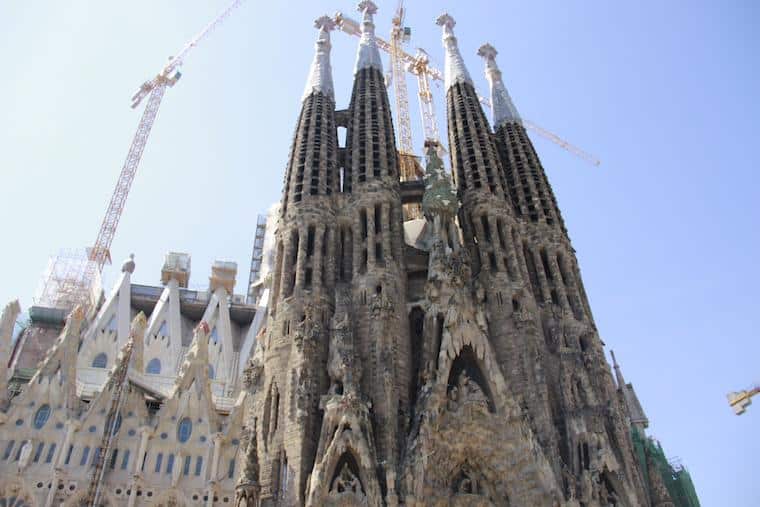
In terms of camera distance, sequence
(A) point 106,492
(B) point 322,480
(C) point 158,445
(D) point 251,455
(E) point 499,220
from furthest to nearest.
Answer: (E) point 499,220 < (C) point 158,445 < (A) point 106,492 < (D) point 251,455 < (B) point 322,480

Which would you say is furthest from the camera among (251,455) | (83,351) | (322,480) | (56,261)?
(56,261)

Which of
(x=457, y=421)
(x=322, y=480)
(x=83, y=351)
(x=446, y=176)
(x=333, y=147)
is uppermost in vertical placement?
(x=333, y=147)

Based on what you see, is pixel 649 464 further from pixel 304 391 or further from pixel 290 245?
pixel 290 245

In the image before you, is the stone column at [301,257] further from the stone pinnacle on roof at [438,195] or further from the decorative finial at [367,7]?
the decorative finial at [367,7]

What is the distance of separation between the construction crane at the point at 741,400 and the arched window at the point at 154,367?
46.0 m

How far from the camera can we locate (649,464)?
85.3 feet

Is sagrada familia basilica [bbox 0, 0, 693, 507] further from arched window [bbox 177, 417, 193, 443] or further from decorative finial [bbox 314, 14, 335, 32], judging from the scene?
decorative finial [bbox 314, 14, 335, 32]

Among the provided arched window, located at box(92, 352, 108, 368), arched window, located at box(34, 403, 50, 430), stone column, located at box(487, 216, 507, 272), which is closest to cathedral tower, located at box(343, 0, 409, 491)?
stone column, located at box(487, 216, 507, 272)

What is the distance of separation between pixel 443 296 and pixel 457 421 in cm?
509

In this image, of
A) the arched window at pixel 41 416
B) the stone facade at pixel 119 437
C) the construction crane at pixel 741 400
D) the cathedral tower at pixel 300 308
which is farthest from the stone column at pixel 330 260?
the construction crane at pixel 741 400

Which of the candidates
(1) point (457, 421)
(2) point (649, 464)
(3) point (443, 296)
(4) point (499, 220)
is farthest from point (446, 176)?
(2) point (649, 464)

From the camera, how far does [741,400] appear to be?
5488 cm

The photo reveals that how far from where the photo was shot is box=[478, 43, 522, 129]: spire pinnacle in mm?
38984

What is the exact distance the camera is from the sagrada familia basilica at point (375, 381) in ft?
71.8
